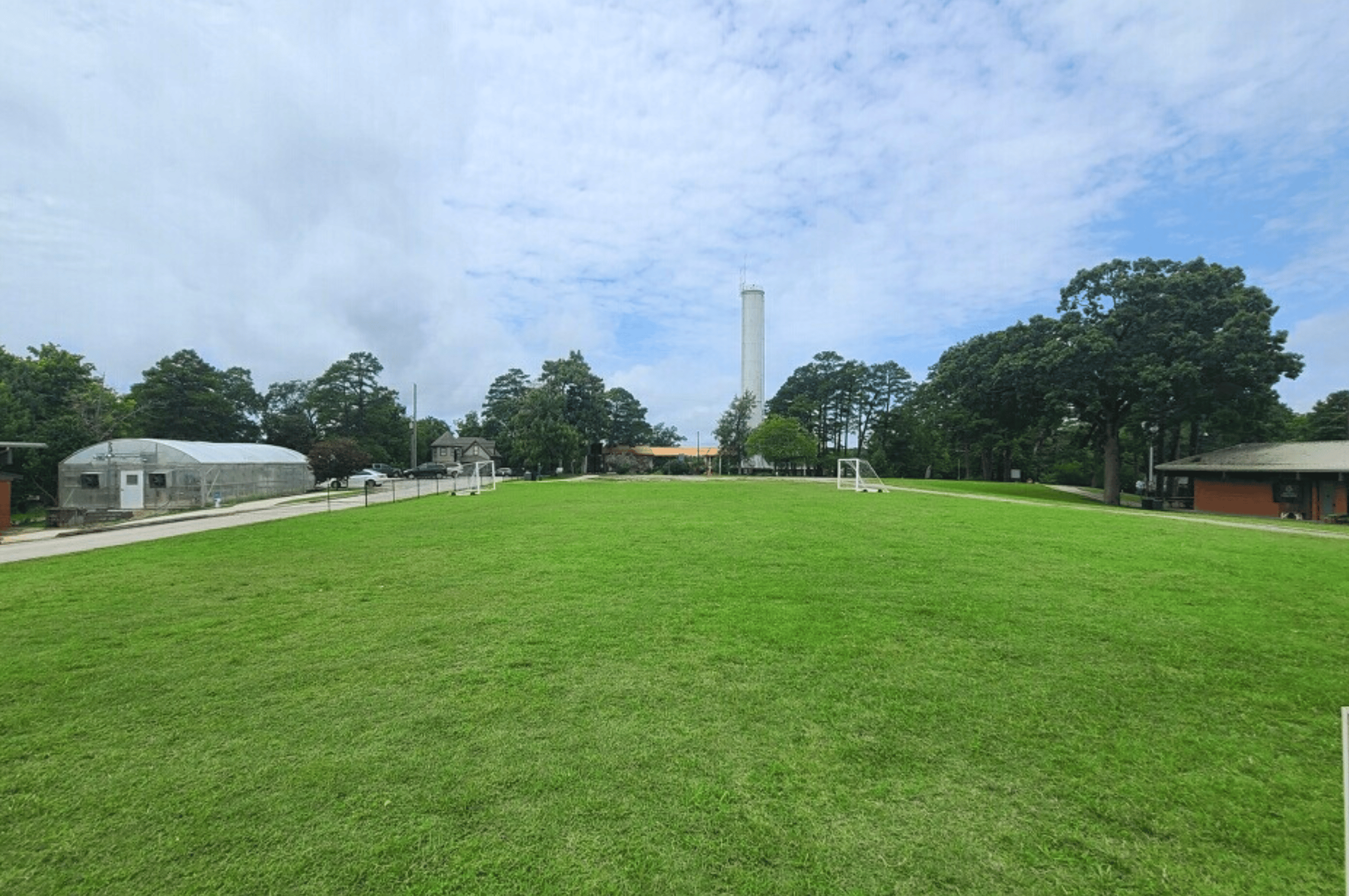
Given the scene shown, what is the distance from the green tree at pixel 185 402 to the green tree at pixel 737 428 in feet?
162

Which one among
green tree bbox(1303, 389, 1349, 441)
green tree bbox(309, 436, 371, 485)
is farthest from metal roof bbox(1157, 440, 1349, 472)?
green tree bbox(309, 436, 371, 485)

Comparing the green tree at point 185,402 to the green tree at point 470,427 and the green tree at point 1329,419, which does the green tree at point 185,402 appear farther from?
the green tree at point 1329,419

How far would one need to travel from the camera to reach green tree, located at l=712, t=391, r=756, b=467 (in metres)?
68.1

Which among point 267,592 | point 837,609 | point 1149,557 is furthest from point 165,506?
point 1149,557

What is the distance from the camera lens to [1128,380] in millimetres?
29000

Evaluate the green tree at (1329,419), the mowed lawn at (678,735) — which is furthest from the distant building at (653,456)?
the mowed lawn at (678,735)

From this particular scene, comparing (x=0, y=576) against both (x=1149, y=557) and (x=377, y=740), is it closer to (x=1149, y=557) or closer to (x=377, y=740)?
(x=377, y=740)

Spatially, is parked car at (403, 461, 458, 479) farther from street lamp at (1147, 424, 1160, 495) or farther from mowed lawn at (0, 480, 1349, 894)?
street lamp at (1147, 424, 1160, 495)

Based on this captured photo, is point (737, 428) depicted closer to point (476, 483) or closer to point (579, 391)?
point (579, 391)

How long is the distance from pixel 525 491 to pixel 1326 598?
28018mm

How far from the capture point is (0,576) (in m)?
9.08

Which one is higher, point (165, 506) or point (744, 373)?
point (744, 373)

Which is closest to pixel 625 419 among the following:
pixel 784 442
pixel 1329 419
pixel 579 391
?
pixel 579 391

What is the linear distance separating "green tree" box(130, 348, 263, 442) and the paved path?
92.5ft
